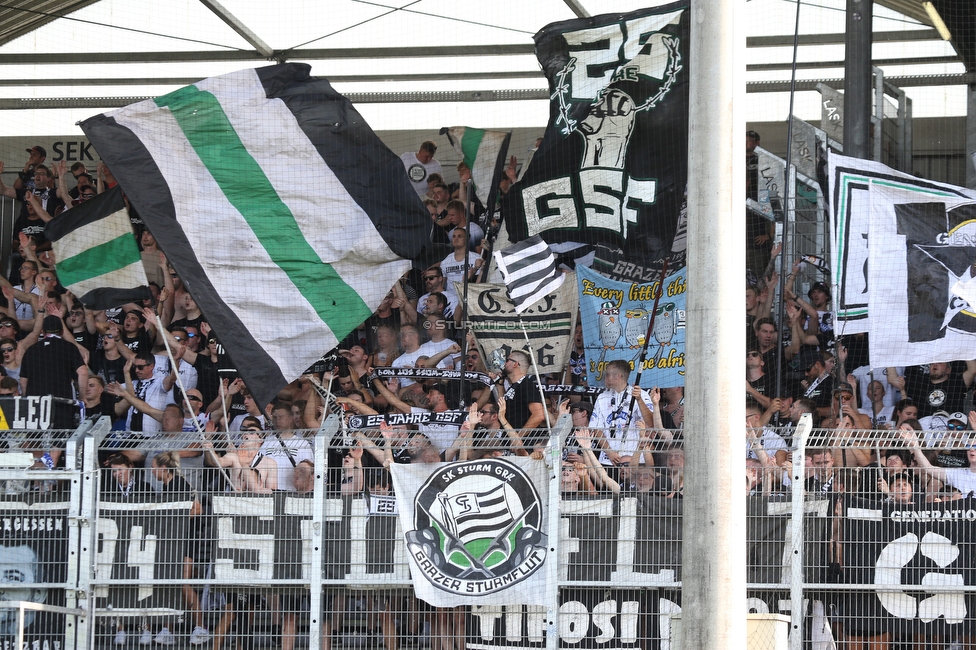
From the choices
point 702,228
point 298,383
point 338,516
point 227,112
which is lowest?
point 338,516

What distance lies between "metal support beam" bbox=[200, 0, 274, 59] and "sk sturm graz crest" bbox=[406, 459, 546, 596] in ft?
26.6

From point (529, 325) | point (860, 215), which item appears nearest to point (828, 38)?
point (860, 215)

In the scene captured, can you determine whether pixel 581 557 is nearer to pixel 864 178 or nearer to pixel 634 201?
pixel 634 201

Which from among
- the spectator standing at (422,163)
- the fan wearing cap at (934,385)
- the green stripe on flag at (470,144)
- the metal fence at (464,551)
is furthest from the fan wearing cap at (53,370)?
the fan wearing cap at (934,385)

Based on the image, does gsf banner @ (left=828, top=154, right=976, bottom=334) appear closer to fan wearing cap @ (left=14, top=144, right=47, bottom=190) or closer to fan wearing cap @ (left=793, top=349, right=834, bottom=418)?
fan wearing cap @ (left=793, top=349, right=834, bottom=418)

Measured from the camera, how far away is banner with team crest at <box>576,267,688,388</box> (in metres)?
10.8

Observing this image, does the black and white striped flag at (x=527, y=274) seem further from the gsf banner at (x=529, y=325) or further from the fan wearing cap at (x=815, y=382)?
the fan wearing cap at (x=815, y=382)

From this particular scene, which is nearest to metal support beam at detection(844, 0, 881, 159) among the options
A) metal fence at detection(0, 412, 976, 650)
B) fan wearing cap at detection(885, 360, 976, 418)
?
fan wearing cap at detection(885, 360, 976, 418)

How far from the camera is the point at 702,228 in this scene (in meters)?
7.62

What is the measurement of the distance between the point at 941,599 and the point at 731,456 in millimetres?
2009

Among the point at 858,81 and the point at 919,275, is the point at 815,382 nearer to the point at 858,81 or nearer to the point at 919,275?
the point at 919,275

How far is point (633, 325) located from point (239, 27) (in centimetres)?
671

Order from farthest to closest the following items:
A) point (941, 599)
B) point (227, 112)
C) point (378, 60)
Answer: point (378, 60) → point (227, 112) → point (941, 599)

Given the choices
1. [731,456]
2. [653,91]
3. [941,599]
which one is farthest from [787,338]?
[731,456]
